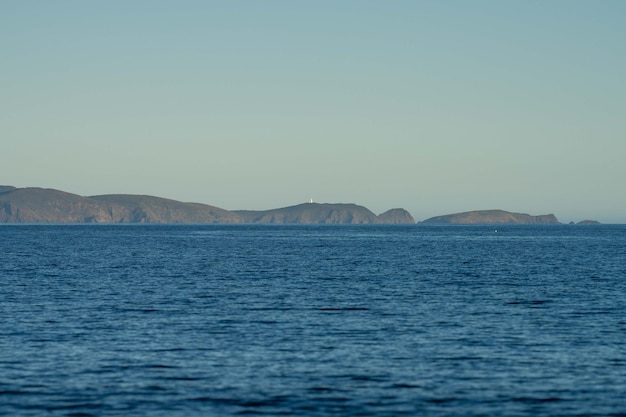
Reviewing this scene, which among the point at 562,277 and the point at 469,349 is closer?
the point at 469,349

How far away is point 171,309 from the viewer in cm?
5231

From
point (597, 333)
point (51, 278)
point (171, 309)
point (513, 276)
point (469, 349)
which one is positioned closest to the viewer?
point (469, 349)

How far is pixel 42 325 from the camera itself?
44500 millimetres

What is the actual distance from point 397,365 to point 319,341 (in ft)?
21.4

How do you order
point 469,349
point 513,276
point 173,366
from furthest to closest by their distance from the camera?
point 513,276 → point 469,349 → point 173,366

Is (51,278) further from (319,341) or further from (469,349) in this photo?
(469,349)

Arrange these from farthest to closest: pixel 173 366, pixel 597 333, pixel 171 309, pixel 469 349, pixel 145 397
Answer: pixel 171 309
pixel 597 333
pixel 469 349
pixel 173 366
pixel 145 397

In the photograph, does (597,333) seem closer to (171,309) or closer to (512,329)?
(512,329)

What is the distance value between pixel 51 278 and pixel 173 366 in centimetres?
4666

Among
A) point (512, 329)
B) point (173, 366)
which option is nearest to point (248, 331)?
point (173, 366)

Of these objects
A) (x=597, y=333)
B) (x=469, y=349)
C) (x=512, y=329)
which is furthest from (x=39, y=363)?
(x=597, y=333)

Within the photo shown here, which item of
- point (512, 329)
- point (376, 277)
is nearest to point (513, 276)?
point (376, 277)

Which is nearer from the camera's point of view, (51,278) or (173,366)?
(173,366)

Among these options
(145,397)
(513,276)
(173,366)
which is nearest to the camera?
(145,397)
